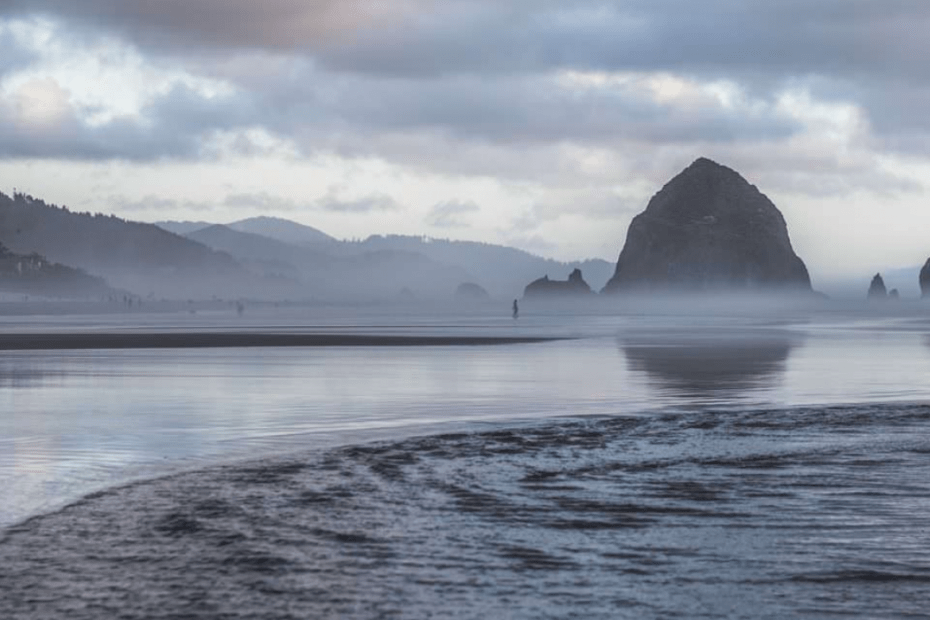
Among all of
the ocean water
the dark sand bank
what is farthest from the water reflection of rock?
the dark sand bank

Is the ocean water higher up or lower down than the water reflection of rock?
lower down

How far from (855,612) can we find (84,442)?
15830 millimetres

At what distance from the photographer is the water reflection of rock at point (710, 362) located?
119 feet

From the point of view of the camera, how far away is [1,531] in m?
14.3

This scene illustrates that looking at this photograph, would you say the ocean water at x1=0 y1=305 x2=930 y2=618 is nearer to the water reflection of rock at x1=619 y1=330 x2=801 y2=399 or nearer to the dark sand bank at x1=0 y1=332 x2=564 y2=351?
the water reflection of rock at x1=619 y1=330 x2=801 y2=399

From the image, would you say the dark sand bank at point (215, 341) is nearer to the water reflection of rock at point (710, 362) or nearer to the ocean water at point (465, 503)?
the water reflection of rock at point (710, 362)

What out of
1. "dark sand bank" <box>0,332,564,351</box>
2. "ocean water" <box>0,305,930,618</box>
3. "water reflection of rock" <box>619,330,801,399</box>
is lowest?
"ocean water" <box>0,305,930,618</box>

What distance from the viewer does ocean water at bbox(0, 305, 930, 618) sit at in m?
11.5

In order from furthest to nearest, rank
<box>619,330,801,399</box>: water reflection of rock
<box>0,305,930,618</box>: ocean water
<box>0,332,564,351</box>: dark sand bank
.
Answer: <box>0,332,564,351</box>: dark sand bank < <box>619,330,801,399</box>: water reflection of rock < <box>0,305,930,618</box>: ocean water

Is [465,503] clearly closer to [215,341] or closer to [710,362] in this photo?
[710,362]

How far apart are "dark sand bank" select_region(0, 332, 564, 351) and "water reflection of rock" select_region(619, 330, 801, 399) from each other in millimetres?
10143

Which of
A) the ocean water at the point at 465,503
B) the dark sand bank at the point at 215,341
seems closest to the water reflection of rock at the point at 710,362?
the ocean water at the point at 465,503

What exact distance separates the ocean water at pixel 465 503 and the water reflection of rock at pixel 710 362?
2071 millimetres

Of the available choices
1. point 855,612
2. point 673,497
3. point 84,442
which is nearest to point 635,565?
point 855,612
